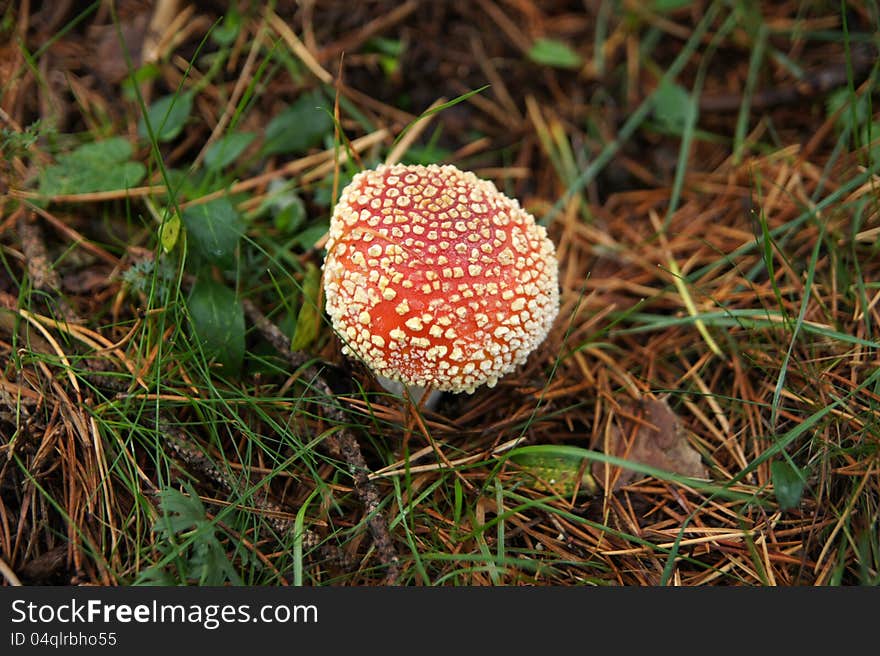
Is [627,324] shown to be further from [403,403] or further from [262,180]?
[262,180]

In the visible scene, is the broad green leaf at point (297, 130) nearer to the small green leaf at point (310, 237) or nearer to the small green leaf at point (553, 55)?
the small green leaf at point (310, 237)

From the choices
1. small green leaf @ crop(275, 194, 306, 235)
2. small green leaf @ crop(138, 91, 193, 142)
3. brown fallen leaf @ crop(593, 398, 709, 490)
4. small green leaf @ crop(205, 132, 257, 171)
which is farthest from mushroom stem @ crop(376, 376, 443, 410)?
small green leaf @ crop(138, 91, 193, 142)

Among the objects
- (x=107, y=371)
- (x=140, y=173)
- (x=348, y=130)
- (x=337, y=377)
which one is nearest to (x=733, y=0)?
(x=348, y=130)

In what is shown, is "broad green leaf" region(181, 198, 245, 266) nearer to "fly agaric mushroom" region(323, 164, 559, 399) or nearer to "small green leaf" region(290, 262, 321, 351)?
"small green leaf" region(290, 262, 321, 351)

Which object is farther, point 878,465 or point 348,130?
Answer: point 348,130

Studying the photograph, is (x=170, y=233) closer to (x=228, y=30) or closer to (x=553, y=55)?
(x=228, y=30)

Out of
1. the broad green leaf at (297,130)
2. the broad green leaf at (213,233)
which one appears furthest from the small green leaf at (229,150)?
the broad green leaf at (213,233)
